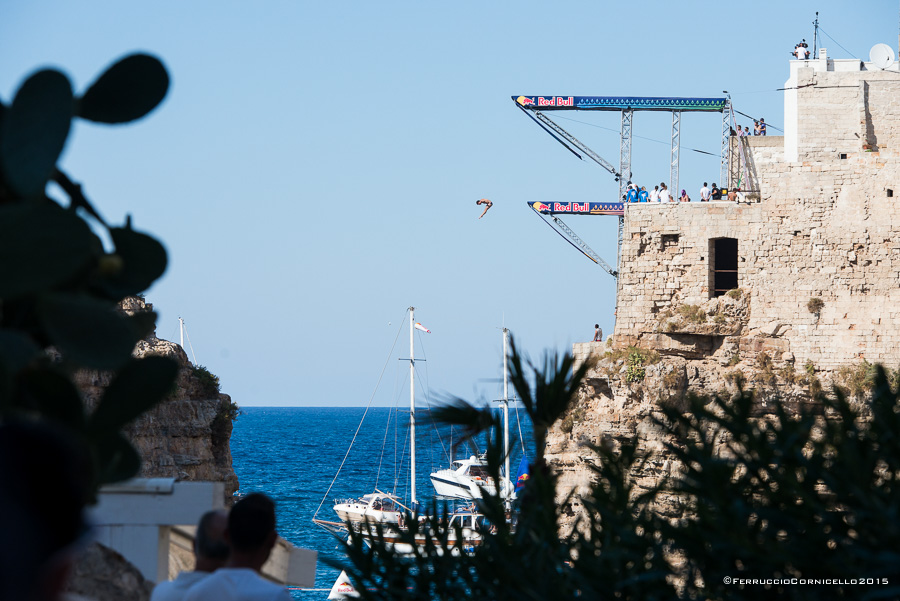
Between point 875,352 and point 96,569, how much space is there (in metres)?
17.4

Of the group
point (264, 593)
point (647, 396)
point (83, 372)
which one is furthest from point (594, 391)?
point (264, 593)

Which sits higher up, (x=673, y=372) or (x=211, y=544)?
(x=673, y=372)

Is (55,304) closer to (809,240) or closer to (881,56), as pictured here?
(809,240)

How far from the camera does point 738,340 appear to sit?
62.3 ft

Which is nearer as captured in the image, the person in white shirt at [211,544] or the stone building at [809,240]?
the person in white shirt at [211,544]

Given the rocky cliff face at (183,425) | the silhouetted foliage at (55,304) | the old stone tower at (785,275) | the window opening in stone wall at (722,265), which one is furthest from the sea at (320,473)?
the silhouetted foliage at (55,304)

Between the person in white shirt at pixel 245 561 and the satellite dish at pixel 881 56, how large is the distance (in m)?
19.0

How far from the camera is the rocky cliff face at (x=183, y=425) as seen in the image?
15.2 metres

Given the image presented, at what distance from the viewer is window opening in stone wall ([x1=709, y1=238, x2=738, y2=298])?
1935 centimetres

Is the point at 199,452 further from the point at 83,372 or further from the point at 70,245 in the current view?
the point at 70,245

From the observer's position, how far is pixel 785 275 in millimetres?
18859

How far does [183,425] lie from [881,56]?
15548 millimetres

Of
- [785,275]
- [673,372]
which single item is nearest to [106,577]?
[673,372]

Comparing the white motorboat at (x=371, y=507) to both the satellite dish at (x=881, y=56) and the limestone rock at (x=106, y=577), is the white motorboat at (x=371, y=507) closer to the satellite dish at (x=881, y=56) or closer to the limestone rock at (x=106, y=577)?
the satellite dish at (x=881, y=56)
